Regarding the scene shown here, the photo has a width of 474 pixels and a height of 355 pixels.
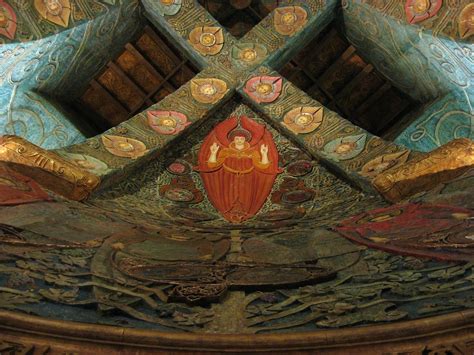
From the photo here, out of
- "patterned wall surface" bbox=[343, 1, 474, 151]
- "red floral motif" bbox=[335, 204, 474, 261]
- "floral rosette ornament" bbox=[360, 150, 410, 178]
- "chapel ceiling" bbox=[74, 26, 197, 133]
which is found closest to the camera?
"red floral motif" bbox=[335, 204, 474, 261]

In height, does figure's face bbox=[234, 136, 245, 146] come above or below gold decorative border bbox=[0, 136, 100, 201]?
above

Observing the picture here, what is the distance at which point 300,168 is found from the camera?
646 centimetres

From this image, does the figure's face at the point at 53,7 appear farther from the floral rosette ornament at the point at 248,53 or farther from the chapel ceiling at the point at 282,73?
the floral rosette ornament at the point at 248,53

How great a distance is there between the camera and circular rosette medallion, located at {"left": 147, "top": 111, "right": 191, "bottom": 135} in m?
6.67

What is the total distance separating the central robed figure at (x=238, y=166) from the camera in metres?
6.00

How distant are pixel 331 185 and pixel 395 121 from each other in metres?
3.08

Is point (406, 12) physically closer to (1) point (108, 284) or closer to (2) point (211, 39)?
(2) point (211, 39)

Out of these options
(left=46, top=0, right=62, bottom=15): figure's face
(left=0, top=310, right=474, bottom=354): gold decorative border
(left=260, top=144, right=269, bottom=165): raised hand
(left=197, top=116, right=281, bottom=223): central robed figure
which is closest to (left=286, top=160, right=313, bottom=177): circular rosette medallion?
(left=197, top=116, right=281, bottom=223): central robed figure

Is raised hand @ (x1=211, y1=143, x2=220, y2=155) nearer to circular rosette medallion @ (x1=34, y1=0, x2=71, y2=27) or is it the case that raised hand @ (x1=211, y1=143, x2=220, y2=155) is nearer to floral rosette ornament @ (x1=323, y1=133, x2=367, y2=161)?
floral rosette ornament @ (x1=323, y1=133, x2=367, y2=161)

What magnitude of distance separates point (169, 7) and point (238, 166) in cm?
234

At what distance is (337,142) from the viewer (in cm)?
653

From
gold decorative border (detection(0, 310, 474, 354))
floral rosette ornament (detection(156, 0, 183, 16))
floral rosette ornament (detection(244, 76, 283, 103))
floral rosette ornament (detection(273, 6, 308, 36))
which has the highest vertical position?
floral rosette ornament (detection(156, 0, 183, 16))

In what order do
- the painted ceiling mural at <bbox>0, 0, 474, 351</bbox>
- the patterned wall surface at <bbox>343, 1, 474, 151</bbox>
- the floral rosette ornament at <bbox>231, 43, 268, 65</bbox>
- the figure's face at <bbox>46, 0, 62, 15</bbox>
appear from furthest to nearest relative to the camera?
the floral rosette ornament at <bbox>231, 43, 268, 65</bbox>
the figure's face at <bbox>46, 0, 62, 15</bbox>
the patterned wall surface at <bbox>343, 1, 474, 151</bbox>
the painted ceiling mural at <bbox>0, 0, 474, 351</bbox>

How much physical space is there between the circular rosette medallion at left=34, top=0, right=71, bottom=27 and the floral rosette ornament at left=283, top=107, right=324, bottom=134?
255 cm
